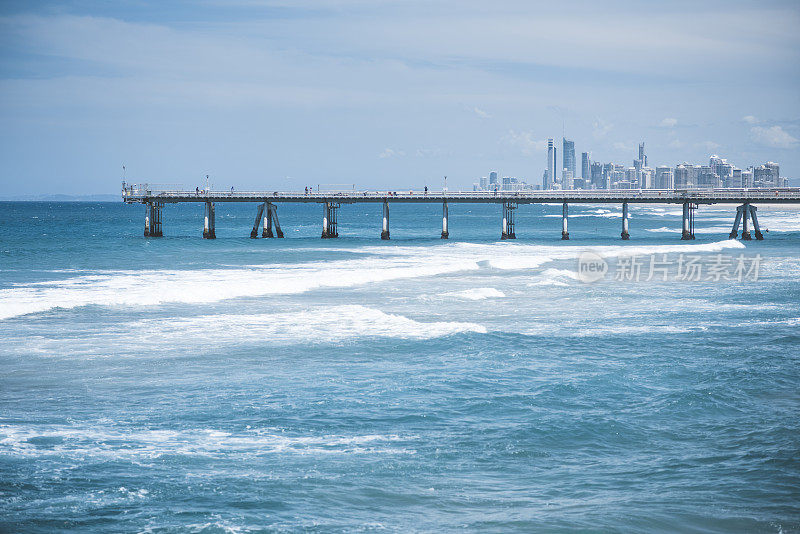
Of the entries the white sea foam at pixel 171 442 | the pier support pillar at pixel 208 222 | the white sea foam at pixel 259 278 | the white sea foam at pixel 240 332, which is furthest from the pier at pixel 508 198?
the white sea foam at pixel 171 442

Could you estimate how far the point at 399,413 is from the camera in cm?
1603

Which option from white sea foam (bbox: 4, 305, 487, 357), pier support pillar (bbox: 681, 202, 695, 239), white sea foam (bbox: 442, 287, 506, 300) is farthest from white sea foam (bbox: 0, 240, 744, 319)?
pier support pillar (bbox: 681, 202, 695, 239)

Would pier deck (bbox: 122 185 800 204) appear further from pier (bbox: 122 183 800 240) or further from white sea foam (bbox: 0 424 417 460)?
white sea foam (bbox: 0 424 417 460)

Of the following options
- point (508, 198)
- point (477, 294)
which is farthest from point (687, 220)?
point (477, 294)

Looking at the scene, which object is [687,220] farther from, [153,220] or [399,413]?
[399,413]

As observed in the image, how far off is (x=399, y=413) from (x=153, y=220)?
6925 cm

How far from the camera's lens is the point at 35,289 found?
1436 inches

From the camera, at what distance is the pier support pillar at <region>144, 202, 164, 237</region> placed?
79750mm

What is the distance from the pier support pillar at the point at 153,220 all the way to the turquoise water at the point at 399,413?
47.5 metres

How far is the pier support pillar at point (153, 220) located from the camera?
3140 inches

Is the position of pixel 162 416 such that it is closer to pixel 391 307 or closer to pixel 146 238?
pixel 391 307

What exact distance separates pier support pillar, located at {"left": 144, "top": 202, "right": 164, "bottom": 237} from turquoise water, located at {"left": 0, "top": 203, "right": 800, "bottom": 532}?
47531 mm

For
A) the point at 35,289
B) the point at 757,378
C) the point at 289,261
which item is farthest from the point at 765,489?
the point at 289,261

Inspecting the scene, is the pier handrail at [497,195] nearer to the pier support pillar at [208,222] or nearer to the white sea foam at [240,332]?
the pier support pillar at [208,222]
